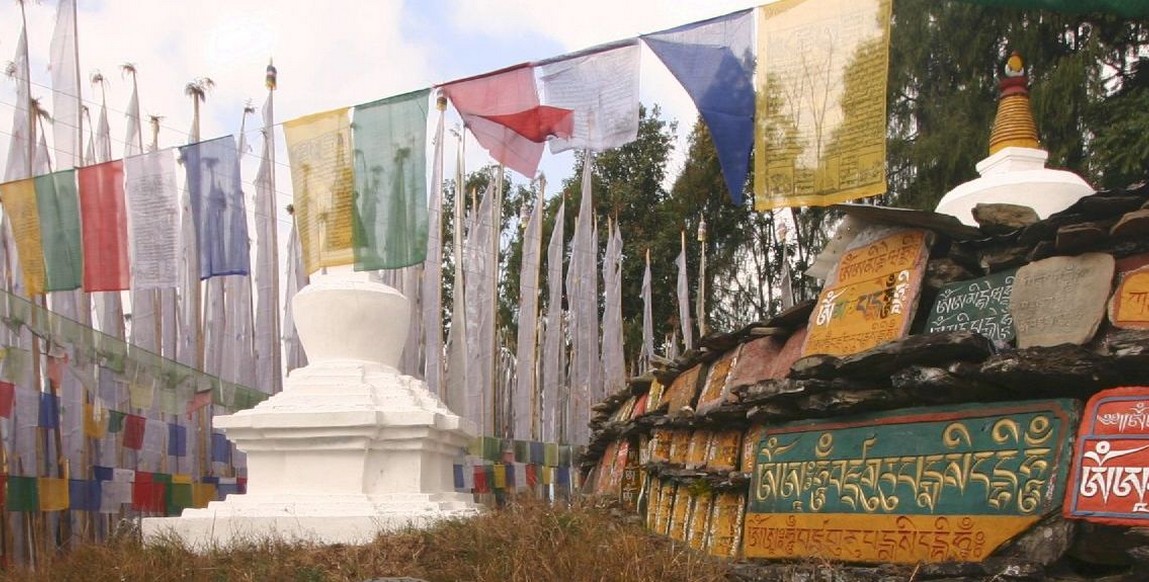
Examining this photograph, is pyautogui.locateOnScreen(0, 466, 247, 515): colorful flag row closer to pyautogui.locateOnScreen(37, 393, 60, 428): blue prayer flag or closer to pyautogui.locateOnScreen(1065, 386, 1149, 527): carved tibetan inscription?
pyautogui.locateOnScreen(37, 393, 60, 428): blue prayer flag

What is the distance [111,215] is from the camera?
37.9 feet

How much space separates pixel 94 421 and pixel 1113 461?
10.7m

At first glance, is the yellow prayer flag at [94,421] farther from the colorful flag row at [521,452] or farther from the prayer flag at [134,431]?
the colorful flag row at [521,452]

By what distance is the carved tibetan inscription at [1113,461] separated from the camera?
11.8 ft

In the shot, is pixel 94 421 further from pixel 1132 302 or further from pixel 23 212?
pixel 1132 302

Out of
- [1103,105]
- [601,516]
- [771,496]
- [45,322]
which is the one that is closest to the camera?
[771,496]

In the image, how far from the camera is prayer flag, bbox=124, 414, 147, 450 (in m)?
11.7

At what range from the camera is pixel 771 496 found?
552 cm

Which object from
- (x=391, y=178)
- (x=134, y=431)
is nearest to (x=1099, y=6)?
(x=391, y=178)

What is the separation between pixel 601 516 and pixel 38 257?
837 cm

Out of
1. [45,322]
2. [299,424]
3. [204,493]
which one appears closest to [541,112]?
[299,424]

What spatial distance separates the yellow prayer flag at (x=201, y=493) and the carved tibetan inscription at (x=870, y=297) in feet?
34.3

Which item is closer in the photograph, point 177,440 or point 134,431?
point 134,431

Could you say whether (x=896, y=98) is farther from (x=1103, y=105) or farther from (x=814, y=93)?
(x=814, y=93)
